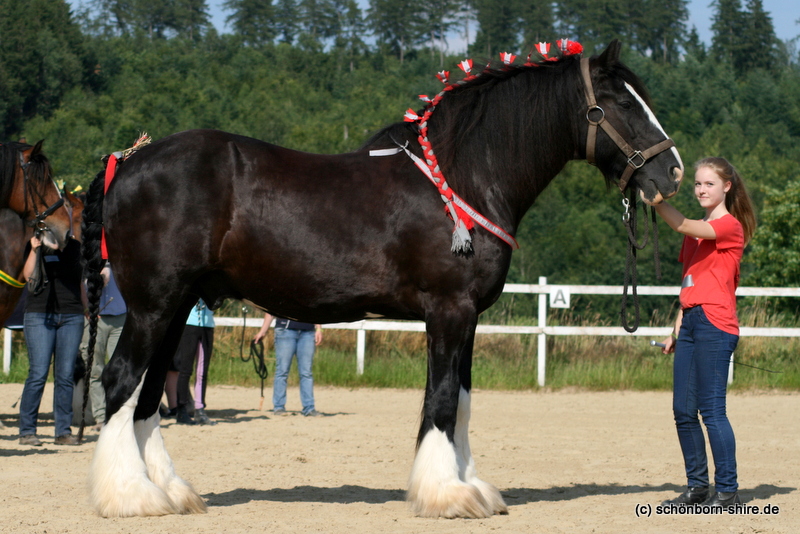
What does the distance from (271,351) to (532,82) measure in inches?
391

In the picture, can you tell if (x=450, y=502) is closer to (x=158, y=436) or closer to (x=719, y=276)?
(x=158, y=436)

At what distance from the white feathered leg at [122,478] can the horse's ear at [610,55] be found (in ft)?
10.6

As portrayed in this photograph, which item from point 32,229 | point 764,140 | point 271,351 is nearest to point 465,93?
point 32,229

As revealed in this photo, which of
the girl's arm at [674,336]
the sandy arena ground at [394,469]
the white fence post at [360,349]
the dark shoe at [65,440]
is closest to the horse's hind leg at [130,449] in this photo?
the sandy arena ground at [394,469]

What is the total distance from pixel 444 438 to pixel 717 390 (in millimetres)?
1611

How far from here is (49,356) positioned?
25.5 feet

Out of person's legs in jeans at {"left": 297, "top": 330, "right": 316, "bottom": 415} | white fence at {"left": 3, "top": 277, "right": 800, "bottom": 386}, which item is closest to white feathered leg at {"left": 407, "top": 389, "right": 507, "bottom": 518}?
person's legs in jeans at {"left": 297, "top": 330, "right": 316, "bottom": 415}

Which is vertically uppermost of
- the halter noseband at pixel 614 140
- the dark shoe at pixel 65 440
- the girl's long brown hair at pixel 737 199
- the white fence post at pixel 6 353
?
the halter noseband at pixel 614 140

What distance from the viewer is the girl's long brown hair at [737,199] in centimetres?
507

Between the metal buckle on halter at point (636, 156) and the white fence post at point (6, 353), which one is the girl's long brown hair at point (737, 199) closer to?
the metal buckle on halter at point (636, 156)

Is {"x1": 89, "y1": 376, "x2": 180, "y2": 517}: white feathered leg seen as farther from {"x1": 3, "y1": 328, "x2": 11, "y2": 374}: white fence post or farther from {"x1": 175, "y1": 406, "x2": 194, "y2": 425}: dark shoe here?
{"x1": 3, "y1": 328, "x2": 11, "y2": 374}: white fence post

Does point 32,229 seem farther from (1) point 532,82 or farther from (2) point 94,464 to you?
(1) point 532,82

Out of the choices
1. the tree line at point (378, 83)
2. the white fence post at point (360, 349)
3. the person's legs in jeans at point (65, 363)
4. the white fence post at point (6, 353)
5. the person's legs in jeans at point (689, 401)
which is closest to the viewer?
the person's legs in jeans at point (689, 401)

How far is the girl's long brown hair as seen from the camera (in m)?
5.07
